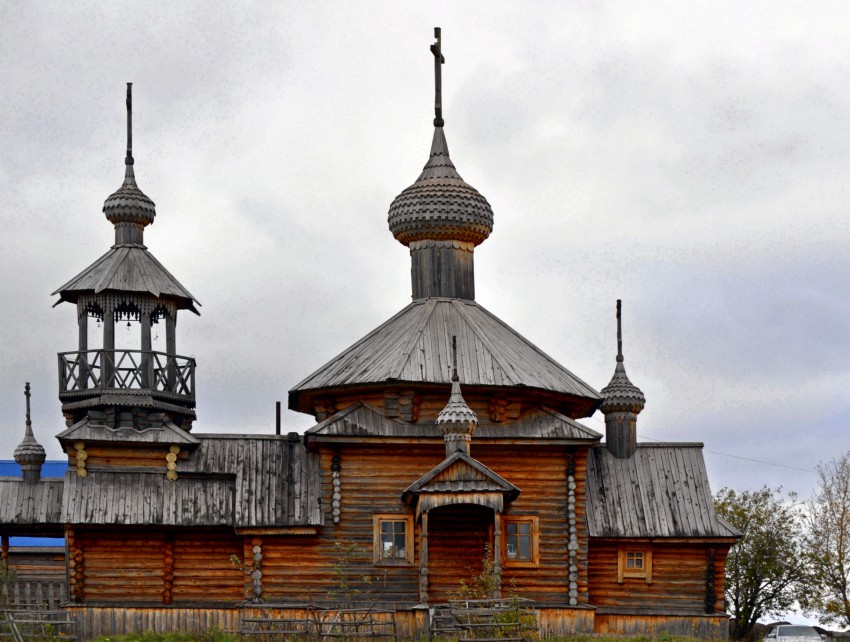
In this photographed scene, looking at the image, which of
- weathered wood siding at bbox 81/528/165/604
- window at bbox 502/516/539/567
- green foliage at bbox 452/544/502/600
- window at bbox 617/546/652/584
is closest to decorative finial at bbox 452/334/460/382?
window at bbox 502/516/539/567

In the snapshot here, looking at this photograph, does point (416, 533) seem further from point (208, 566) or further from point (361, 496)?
point (208, 566)

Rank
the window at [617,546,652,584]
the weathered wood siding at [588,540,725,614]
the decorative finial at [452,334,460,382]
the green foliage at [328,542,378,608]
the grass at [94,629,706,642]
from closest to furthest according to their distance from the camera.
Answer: the grass at [94,629,706,642], the green foliage at [328,542,378,608], the decorative finial at [452,334,460,382], the weathered wood siding at [588,540,725,614], the window at [617,546,652,584]

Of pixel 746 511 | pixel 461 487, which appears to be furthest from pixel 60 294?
pixel 746 511

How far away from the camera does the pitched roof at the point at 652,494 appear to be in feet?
125

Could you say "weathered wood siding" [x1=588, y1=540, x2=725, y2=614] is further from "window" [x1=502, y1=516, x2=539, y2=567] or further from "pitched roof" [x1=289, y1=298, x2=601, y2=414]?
"pitched roof" [x1=289, y1=298, x2=601, y2=414]

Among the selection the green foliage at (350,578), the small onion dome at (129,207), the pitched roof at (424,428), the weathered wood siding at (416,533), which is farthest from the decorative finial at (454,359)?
the small onion dome at (129,207)

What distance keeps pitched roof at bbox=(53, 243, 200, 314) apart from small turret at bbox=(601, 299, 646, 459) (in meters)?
9.19

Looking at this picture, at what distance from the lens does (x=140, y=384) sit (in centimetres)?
3791

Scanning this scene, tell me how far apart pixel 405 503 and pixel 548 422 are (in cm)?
337

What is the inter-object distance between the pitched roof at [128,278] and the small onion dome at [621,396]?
911cm

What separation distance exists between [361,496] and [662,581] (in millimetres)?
6624

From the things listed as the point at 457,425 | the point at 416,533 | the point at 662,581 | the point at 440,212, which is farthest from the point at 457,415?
the point at 440,212

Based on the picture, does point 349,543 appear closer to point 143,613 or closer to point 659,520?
point 143,613

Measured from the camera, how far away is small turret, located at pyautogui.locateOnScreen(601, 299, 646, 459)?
40.0 meters
